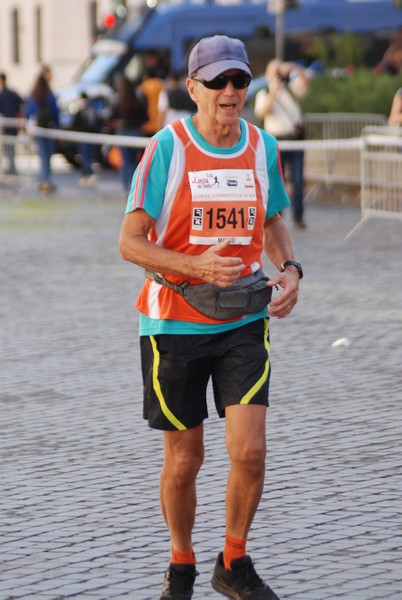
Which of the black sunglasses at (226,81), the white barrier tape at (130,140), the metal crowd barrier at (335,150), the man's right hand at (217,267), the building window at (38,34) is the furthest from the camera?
the building window at (38,34)

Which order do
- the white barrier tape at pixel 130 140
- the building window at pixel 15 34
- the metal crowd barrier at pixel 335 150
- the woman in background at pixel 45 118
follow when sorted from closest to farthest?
1. the white barrier tape at pixel 130 140
2. the metal crowd barrier at pixel 335 150
3. the woman in background at pixel 45 118
4. the building window at pixel 15 34

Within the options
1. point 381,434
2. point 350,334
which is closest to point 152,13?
point 350,334

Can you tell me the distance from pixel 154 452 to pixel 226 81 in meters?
2.64

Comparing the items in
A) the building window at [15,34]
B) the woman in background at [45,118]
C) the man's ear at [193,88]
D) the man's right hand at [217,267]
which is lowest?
the building window at [15,34]

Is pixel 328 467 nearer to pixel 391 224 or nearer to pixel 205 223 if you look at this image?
pixel 205 223

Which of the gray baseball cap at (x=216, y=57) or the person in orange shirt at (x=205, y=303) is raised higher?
the gray baseball cap at (x=216, y=57)

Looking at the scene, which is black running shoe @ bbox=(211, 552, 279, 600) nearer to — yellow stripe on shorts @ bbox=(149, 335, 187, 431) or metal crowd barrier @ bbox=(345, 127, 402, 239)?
yellow stripe on shorts @ bbox=(149, 335, 187, 431)

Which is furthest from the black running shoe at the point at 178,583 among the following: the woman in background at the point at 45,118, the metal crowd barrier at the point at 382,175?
the woman in background at the point at 45,118

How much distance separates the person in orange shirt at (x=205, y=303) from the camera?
461cm

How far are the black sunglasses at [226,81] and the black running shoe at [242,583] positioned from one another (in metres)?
1.39

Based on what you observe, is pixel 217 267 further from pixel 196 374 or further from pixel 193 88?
pixel 193 88

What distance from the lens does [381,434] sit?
712 centimetres

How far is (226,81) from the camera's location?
4582 millimetres

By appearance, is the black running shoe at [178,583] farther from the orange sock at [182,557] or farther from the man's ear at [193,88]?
the man's ear at [193,88]
